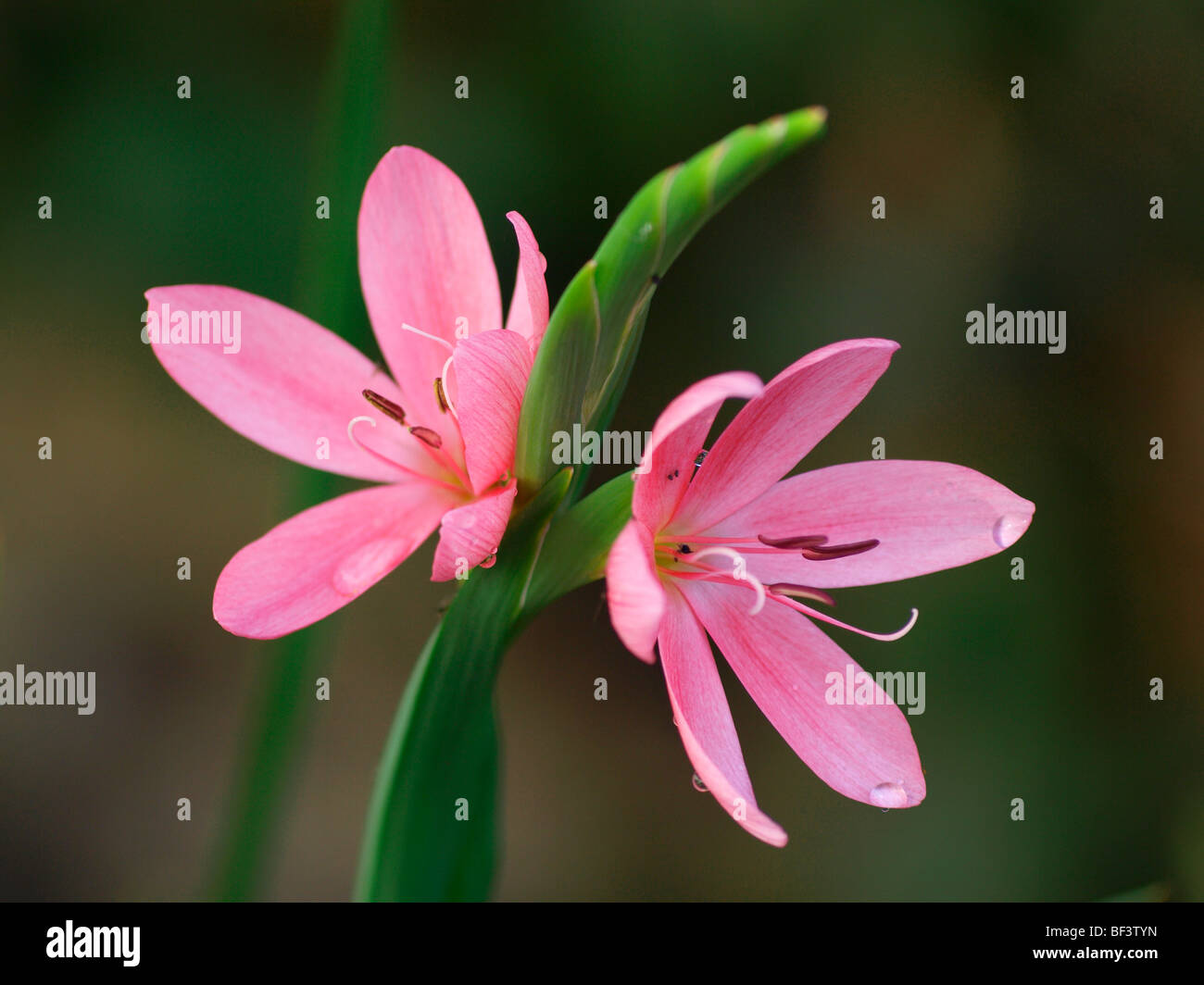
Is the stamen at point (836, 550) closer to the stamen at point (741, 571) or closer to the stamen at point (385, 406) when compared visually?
the stamen at point (741, 571)

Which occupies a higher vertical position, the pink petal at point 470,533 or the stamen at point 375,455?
the stamen at point 375,455

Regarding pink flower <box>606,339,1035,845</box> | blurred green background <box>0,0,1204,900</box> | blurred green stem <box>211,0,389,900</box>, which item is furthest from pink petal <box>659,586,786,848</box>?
blurred green background <box>0,0,1204,900</box>

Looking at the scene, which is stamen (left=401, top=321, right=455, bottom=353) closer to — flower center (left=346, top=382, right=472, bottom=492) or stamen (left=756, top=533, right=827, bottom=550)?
flower center (left=346, top=382, right=472, bottom=492)

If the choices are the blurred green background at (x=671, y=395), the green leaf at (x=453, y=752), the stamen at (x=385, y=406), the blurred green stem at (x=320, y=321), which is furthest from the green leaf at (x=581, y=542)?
the blurred green background at (x=671, y=395)

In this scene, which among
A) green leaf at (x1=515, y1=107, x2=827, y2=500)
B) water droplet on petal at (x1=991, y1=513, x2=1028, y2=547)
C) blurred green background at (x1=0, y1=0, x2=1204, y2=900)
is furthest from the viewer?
blurred green background at (x1=0, y1=0, x2=1204, y2=900)

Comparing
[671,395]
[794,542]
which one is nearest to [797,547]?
[794,542]

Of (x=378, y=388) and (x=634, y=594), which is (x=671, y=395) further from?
(x=634, y=594)

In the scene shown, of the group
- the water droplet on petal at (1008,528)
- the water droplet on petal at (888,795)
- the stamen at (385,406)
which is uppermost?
the stamen at (385,406)
